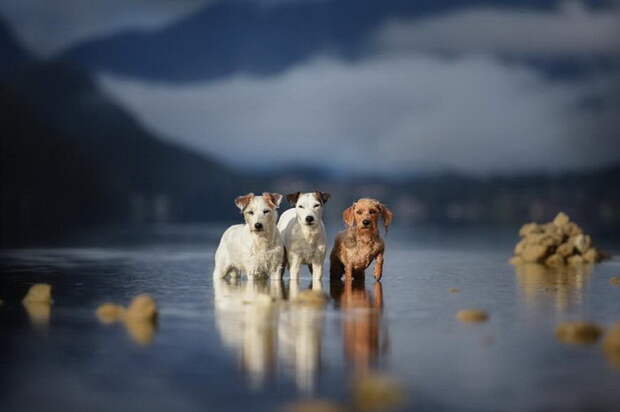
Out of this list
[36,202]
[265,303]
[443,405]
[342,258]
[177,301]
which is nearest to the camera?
[443,405]

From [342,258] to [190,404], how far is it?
6.08 meters

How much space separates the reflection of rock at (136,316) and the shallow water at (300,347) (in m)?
0.10

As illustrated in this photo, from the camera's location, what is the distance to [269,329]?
266 inches

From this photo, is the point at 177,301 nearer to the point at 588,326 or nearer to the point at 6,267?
the point at 588,326

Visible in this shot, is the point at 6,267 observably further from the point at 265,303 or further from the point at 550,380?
the point at 550,380

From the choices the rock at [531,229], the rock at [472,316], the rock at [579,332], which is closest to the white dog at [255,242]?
the rock at [472,316]

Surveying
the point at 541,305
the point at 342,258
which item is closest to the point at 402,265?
the point at 342,258

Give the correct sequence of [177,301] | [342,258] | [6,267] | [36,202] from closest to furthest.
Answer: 1. [177,301]
2. [342,258]
3. [6,267]
4. [36,202]

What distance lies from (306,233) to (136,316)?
312 cm

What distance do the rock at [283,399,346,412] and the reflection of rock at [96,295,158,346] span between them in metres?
2.25

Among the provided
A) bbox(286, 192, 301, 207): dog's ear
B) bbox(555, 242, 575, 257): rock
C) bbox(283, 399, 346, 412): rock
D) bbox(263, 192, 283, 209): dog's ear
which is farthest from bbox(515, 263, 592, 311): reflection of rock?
bbox(283, 399, 346, 412): rock

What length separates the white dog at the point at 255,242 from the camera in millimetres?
9836

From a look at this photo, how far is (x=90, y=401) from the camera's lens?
4645 millimetres

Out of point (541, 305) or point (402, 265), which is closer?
point (541, 305)
